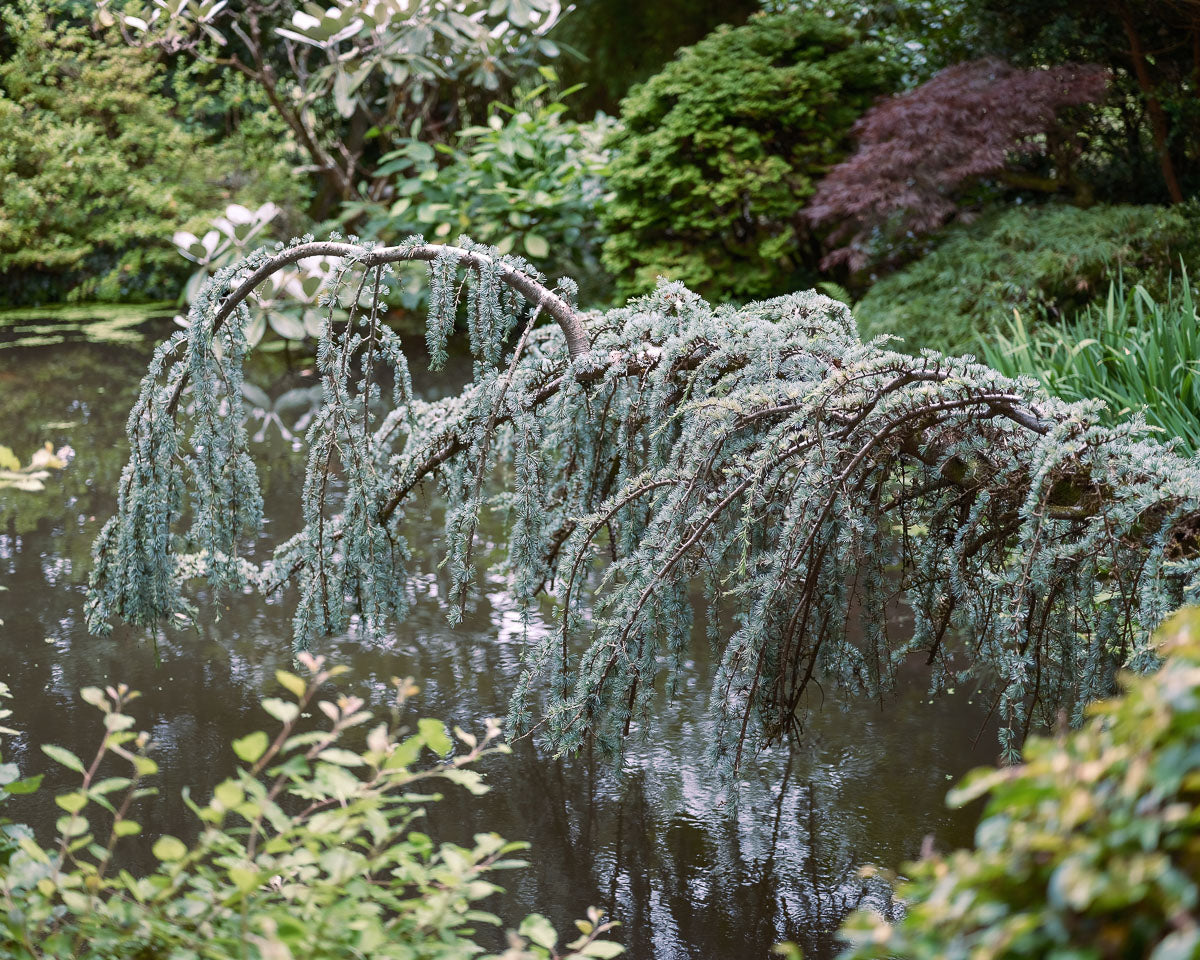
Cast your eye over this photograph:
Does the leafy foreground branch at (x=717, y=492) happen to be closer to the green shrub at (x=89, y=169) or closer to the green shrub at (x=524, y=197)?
the green shrub at (x=524, y=197)

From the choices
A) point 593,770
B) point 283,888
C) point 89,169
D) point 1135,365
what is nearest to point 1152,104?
point 1135,365

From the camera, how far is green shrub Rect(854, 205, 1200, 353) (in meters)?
5.54

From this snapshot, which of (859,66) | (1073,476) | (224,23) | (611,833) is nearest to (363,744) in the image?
(611,833)

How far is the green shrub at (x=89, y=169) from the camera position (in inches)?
432

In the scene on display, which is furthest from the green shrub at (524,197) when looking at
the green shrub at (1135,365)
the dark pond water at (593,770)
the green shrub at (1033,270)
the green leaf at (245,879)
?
the green leaf at (245,879)

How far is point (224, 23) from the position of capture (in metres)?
12.4

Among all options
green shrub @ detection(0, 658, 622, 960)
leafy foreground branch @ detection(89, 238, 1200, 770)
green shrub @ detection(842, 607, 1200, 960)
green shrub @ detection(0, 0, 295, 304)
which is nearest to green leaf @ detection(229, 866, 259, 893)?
green shrub @ detection(0, 658, 622, 960)

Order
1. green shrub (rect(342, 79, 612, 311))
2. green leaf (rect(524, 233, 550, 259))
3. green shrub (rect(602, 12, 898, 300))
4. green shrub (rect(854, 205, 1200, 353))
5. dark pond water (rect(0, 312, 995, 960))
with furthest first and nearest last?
1. green shrub (rect(342, 79, 612, 311))
2. green leaf (rect(524, 233, 550, 259))
3. green shrub (rect(602, 12, 898, 300))
4. green shrub (rect(854, 205, 1200, 353))
5. dark pond water (rect(0, 312, 995, 960))

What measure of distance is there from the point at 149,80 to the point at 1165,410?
1159 centimetres

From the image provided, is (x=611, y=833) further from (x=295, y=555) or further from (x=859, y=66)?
(x=859, y=66)

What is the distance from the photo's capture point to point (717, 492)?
211cm

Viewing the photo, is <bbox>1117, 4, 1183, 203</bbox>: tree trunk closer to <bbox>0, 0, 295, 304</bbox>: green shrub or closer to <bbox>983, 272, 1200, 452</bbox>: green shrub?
<bbox>983, 272, 1200, 452</bbox>: green shrub

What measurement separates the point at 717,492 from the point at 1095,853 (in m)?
1.44

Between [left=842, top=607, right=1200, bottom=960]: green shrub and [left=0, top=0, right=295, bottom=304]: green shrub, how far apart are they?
1128 cm
